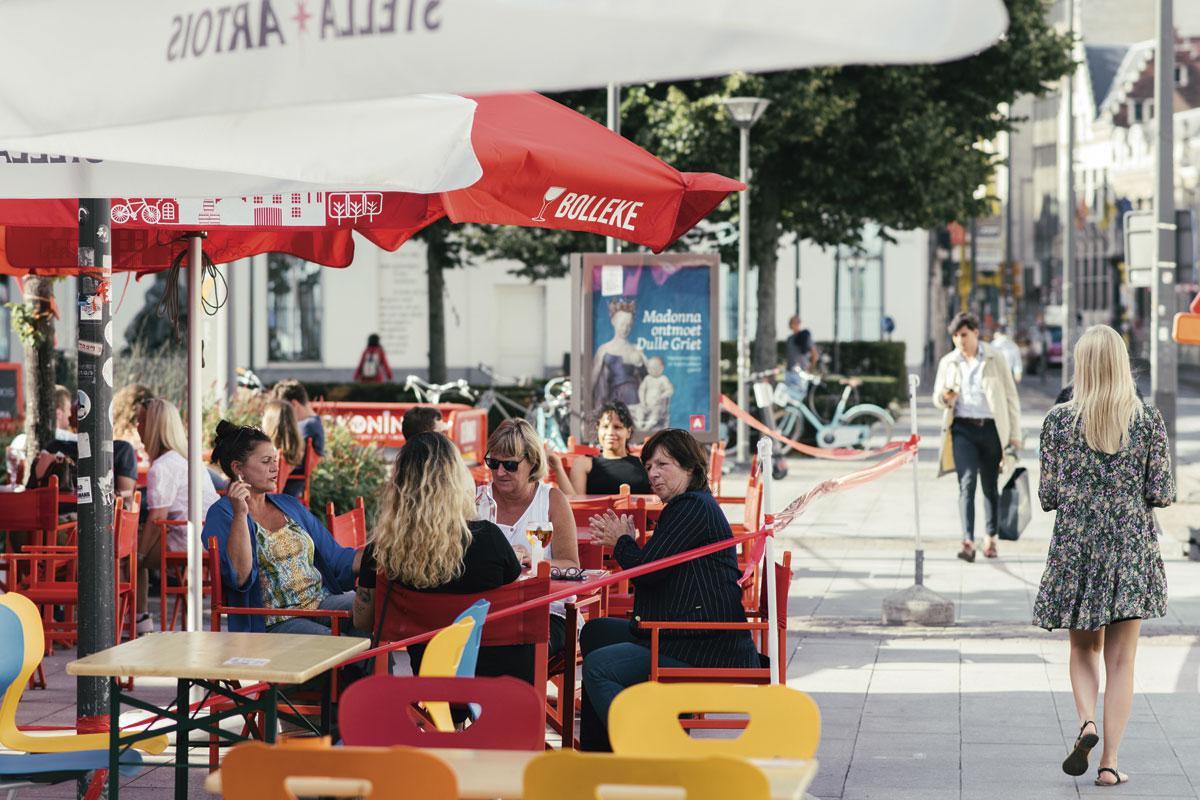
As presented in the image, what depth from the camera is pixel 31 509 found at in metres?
9.08

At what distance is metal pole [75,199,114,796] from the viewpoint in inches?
229

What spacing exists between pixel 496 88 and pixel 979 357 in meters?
10.2

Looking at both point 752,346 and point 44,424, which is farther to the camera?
point 752,346

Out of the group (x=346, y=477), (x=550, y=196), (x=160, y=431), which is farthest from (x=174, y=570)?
(x=550, y=196)

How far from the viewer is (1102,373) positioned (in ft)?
21.7

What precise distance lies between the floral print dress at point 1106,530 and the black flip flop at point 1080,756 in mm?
423

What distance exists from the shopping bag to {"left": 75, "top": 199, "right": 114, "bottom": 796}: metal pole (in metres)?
8.63

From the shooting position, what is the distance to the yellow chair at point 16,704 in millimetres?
5422

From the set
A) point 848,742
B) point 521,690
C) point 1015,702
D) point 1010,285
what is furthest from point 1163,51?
point 1010,285

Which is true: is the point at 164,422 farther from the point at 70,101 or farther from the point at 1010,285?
the point at 1010,285

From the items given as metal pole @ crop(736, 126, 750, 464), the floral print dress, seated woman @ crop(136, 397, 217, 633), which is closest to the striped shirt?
the floral print dress

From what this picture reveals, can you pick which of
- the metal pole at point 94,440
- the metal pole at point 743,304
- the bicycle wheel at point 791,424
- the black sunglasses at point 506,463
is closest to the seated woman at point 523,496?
the black sunglasses at point 506,463

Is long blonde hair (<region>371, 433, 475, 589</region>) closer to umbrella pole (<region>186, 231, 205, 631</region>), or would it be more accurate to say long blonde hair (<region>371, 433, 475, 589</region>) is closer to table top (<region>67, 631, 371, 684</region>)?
table top (<region>67, 631, 371, 684</region>)

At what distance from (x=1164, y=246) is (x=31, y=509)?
11.6 meters
